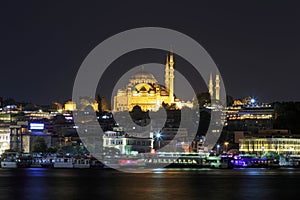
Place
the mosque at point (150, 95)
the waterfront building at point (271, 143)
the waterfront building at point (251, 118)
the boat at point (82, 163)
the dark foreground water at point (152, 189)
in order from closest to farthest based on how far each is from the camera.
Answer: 1. the dark foreground water at point (152, 189)
2. the boat at point (82, 163)
3. the waterfront building at point (271, 143)
4. the waterfront building at point (251, 118)
5. the mosque at point (150, 95)

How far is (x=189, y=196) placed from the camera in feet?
153

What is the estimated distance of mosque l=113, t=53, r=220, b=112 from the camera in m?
154

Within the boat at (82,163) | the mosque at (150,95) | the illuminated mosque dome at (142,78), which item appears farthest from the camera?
the illuminated mosque dome at (142,78)

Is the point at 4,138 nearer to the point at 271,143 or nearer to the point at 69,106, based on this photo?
the point at 271,143

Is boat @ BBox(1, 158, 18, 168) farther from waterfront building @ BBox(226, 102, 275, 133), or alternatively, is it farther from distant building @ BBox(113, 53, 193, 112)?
distant building @ BBox(113, 53, 193, 112)

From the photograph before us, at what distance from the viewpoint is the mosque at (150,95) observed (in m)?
154

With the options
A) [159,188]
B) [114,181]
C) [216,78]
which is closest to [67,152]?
[216,78]

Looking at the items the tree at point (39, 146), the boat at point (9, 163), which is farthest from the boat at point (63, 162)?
the tree at point (39, 146)

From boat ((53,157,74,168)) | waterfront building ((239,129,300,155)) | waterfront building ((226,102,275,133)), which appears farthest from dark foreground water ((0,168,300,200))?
waterfront building ((226,102,275,133))

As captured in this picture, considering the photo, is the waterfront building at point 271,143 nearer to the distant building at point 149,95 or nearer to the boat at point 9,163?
the boat at point 9,163

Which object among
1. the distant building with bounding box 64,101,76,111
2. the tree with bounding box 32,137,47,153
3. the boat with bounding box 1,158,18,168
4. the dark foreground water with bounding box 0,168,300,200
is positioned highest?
the distant building with bounding box 64,101,76,111

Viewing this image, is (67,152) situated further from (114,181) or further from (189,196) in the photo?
(189,196)

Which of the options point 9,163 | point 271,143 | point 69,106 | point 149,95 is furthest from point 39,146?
point 69,106

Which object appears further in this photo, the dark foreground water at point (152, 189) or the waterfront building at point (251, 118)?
the waterfront building at point (251, 118)
